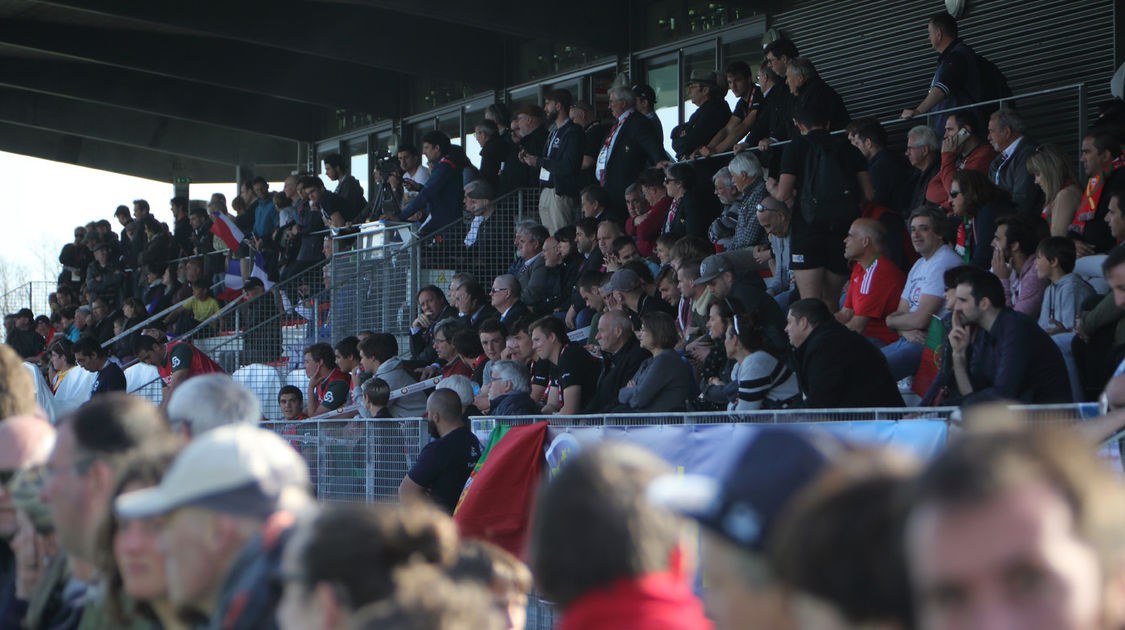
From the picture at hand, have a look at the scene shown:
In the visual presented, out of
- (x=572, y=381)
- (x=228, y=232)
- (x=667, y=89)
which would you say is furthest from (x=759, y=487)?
(x=228, y=232)

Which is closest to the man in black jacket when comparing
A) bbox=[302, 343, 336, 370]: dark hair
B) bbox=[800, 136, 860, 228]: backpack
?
bbox=[800, 136, 860, 228]: backpack

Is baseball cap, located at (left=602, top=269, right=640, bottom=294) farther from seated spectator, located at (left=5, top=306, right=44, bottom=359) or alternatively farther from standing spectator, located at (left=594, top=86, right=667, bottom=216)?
seated spectator, located at (left=5, top=306, right=44, bottom=359)

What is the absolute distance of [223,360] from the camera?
54.4 ft

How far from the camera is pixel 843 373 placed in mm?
7113

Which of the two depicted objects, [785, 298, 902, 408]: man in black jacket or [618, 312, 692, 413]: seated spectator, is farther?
[618, 312, 692, 413]: seated spectator

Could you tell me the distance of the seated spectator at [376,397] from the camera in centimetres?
1104

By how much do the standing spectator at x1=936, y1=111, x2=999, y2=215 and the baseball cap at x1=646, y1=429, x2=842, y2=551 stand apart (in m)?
8.39

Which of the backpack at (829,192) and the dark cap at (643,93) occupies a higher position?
the dark cap at (643,93)

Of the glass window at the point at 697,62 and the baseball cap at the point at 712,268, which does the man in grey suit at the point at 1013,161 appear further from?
the glass window at the point at 697,62

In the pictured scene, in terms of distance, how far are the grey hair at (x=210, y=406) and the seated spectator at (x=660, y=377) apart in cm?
483

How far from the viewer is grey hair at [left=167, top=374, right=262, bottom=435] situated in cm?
398

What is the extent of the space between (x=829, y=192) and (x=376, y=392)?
4.21 meters

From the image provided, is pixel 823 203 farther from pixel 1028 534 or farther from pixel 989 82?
pixel 1028 534

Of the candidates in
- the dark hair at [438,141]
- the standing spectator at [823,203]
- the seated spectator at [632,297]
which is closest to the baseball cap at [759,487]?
the standing spectator at [823,203]
